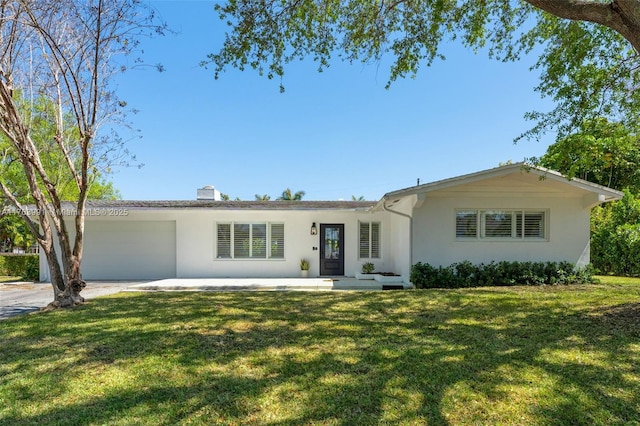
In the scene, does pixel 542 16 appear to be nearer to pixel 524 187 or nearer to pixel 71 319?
pixel 524 187

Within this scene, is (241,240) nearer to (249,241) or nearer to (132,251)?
(249,241)

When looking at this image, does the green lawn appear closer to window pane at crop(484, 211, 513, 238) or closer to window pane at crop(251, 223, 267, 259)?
window pane at crop(484, 211, 513, 238)

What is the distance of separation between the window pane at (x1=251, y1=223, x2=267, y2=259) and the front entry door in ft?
7.16

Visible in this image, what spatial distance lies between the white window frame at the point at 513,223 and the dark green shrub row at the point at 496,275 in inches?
31.4

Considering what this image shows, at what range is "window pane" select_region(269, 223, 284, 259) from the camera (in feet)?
41.3

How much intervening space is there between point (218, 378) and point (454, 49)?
9.70m

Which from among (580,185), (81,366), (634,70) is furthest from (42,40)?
(580,185)

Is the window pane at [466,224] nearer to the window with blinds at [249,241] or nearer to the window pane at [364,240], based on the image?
the window pane at [364,240]

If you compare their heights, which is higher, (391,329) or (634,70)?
(634,70)

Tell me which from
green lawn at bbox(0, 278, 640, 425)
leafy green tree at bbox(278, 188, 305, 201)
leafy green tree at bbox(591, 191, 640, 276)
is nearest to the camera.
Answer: green lawn at bbox(0, 278, 640, 425)

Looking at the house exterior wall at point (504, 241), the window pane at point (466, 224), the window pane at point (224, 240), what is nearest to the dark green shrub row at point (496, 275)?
the house exterior wall at point (504, 241)

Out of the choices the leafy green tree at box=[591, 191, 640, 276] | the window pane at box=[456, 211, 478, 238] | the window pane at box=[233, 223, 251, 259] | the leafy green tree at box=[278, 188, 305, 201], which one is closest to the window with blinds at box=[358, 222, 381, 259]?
the window pane at box=[456, 211, 478, 238]

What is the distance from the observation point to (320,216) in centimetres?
1266

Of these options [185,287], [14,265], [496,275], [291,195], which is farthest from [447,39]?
[291,195]
